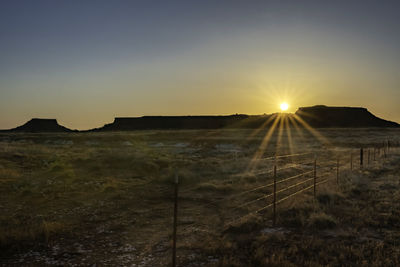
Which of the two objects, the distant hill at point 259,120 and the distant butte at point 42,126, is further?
the distant butte at point 42,126

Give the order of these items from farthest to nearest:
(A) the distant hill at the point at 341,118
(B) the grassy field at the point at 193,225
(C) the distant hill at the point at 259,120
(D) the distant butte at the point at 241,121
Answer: (D) the distant butte at the point at 241,121
(C) the distant hill at the point at 259,120
(A) the distant hill at the point at 341,118
(B) the grassy field at the point at 193,225

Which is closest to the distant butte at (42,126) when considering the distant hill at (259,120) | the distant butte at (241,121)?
the distant butte at (241,121)

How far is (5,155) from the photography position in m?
24.5

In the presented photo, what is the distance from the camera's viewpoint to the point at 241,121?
164m

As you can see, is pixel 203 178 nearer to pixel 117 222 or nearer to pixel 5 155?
pixel 117 222

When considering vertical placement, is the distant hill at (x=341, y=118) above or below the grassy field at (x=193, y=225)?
above

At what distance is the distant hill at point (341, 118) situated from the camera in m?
154

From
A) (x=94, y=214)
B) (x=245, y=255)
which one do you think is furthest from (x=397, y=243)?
(x=94, y=214)

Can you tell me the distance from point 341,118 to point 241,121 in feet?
178

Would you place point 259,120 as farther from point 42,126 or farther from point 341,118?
point 42,126

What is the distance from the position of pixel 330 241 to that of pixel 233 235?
94.9 inches

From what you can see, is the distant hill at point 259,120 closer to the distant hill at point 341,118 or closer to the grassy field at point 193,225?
the distant hill at point 341,118

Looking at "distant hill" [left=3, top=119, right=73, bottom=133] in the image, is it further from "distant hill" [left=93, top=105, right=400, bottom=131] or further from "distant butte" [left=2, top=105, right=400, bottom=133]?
"distant hill" [left=93, top=105, right=400, bottom=131]

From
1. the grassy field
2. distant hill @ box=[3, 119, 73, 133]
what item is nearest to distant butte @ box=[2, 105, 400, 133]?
distant hill @ box=[3, 119, 73, 133]
